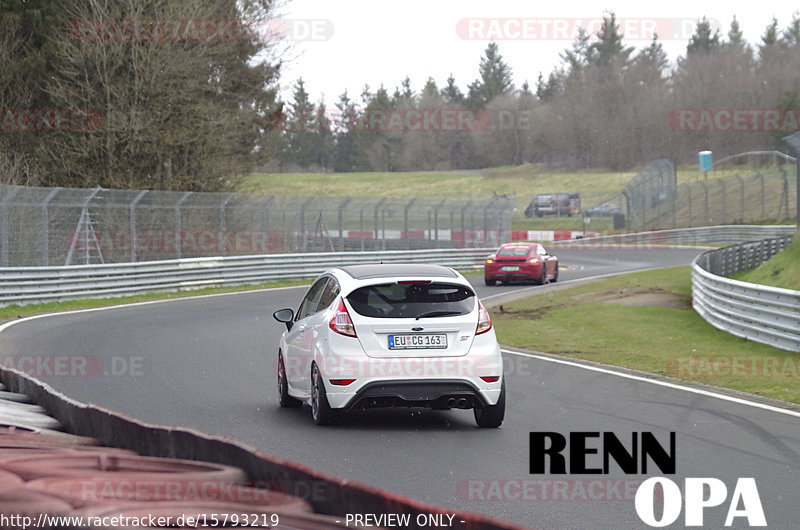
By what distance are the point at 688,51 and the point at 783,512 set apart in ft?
467

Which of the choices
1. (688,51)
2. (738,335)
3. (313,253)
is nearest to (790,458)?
(738,335)

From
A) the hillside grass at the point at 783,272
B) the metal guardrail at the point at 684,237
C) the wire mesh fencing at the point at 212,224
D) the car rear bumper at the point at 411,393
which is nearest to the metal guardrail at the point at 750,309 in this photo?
the hillside grass at the point at 783,272

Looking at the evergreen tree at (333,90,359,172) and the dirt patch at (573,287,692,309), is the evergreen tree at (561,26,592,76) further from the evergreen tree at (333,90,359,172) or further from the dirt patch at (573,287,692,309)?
the dirt patch at (573,287,692,309)

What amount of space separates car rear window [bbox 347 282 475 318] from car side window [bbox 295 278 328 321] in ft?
3.02

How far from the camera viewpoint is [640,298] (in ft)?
84.0

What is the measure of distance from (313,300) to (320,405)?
1561 millimetres

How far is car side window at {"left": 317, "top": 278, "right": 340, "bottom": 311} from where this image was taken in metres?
9.95

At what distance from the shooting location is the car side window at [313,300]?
34.8 ft

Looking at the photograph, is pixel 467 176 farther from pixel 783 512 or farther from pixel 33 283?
pixel 783 512

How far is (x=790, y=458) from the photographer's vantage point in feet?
26.4

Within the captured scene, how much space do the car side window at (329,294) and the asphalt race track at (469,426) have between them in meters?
1.10

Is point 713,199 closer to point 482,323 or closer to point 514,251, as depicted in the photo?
point 514,251

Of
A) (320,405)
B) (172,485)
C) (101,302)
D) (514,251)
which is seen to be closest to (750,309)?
(320,405)

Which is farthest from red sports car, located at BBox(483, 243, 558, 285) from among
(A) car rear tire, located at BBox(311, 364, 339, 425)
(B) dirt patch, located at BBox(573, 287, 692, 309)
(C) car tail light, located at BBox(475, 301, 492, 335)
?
(A) car rear tire, located at BBox(311, 364, 339, 425)
